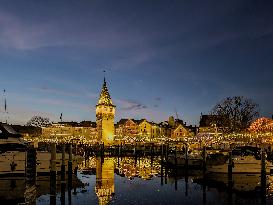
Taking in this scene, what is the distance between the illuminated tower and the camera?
126044mm

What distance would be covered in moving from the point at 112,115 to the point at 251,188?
347ft

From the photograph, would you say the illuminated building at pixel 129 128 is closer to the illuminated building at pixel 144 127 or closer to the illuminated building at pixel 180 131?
the illuminated building at pixel 144 127

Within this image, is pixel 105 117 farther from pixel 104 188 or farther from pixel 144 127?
pixel 104 188

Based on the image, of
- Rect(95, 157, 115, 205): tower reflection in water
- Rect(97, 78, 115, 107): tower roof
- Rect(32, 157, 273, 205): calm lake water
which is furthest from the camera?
Rect(97, 78, 115, 107): tower roof

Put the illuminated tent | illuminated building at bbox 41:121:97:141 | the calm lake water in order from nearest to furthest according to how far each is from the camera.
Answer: the calm lake water
the illuminated tent
illuminated building at bbox 41:121:97:141

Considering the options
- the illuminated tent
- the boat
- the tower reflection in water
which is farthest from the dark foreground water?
the illuminated tent

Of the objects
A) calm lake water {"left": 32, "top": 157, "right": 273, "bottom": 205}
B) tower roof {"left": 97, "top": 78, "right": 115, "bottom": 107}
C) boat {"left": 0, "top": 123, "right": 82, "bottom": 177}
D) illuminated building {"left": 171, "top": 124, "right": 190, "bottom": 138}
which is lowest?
calm lake water {"left": 32, "top": 157, "right": 273, "bottom": 205}

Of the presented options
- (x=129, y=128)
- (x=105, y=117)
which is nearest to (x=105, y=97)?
(x=105, y=117)

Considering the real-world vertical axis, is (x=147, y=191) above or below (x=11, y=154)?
below

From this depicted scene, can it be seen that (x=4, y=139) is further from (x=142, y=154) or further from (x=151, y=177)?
(x=142, y=154)

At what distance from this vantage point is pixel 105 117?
130m

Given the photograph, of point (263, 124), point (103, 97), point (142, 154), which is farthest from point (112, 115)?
point (263, 124)

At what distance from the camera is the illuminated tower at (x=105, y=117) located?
126044 millimetres

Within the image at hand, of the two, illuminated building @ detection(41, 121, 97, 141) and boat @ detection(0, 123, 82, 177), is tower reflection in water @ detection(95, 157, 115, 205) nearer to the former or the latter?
boat @ detection(0, 123, 82, 177)
